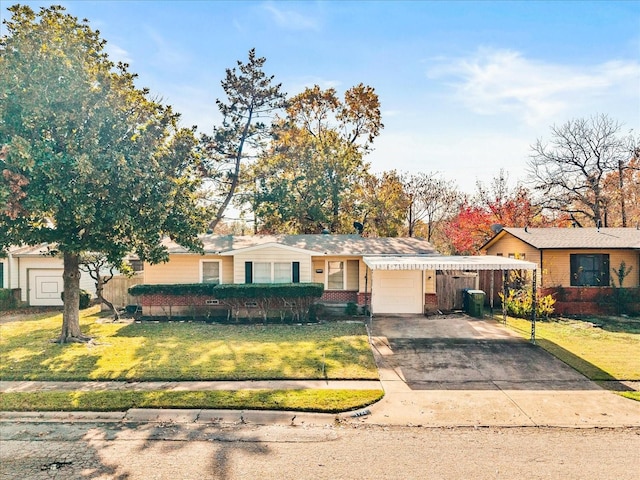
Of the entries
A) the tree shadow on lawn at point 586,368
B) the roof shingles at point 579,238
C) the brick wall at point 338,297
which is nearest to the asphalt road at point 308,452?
the tree shadow on lawn at point 586,368

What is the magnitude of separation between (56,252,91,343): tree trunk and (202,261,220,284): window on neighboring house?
19.1ft

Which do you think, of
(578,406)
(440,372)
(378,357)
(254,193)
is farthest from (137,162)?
(254,193)

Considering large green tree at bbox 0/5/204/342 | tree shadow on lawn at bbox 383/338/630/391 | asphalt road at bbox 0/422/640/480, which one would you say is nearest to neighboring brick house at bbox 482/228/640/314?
tree shadow on lawn at bbox 383/338/630/391

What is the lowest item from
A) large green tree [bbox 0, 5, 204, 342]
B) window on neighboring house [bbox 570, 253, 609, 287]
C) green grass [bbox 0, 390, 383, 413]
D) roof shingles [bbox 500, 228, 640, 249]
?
green grass [bbox 0, 390, 383, 413]

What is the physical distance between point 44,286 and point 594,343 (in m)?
23.5

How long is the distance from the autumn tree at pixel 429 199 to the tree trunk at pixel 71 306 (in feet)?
92.2

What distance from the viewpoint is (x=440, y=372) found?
34.3ft

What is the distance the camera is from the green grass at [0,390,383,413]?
8.12 m

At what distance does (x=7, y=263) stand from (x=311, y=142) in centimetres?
1925

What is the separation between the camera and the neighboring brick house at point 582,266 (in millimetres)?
18344

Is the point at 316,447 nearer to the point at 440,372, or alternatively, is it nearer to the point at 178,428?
the point at 178,428

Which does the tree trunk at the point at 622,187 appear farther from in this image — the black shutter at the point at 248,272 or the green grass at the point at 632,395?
the black shutter at the point at 248,272

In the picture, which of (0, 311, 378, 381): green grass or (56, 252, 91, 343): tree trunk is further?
Result: (56, 252, 91, 343): tree trunk

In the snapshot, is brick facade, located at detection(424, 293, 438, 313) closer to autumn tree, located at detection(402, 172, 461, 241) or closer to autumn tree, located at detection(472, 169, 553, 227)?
autumn tree, located at detection(472, 169, 553, 227)
